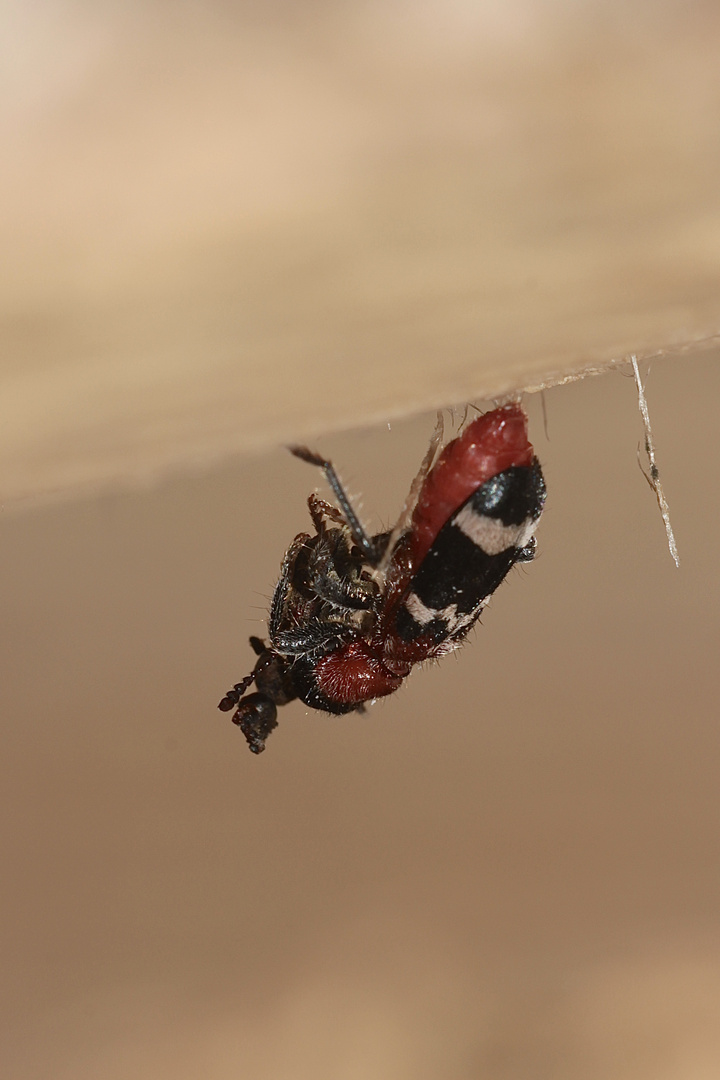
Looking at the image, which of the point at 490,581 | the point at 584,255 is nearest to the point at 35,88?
the point at 584,255

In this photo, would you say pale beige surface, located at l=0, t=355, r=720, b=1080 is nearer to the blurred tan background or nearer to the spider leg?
the blurred tan background

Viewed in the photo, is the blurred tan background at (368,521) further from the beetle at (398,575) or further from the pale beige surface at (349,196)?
the beetle at (398,575)

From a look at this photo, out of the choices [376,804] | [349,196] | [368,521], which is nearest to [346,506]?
[368,521]

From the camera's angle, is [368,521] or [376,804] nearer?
[368,521]

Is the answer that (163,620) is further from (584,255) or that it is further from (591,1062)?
(584,255)

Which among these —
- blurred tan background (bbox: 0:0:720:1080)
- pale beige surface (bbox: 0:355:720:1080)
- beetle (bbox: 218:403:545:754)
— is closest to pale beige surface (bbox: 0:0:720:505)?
blurred tan background (bbox: 0:0:720:1080)

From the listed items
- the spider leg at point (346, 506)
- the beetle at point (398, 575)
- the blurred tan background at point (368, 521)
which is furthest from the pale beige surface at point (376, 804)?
the spider leg at point (346, 506)

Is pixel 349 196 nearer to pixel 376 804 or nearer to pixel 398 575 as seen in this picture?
pixel 398 575
